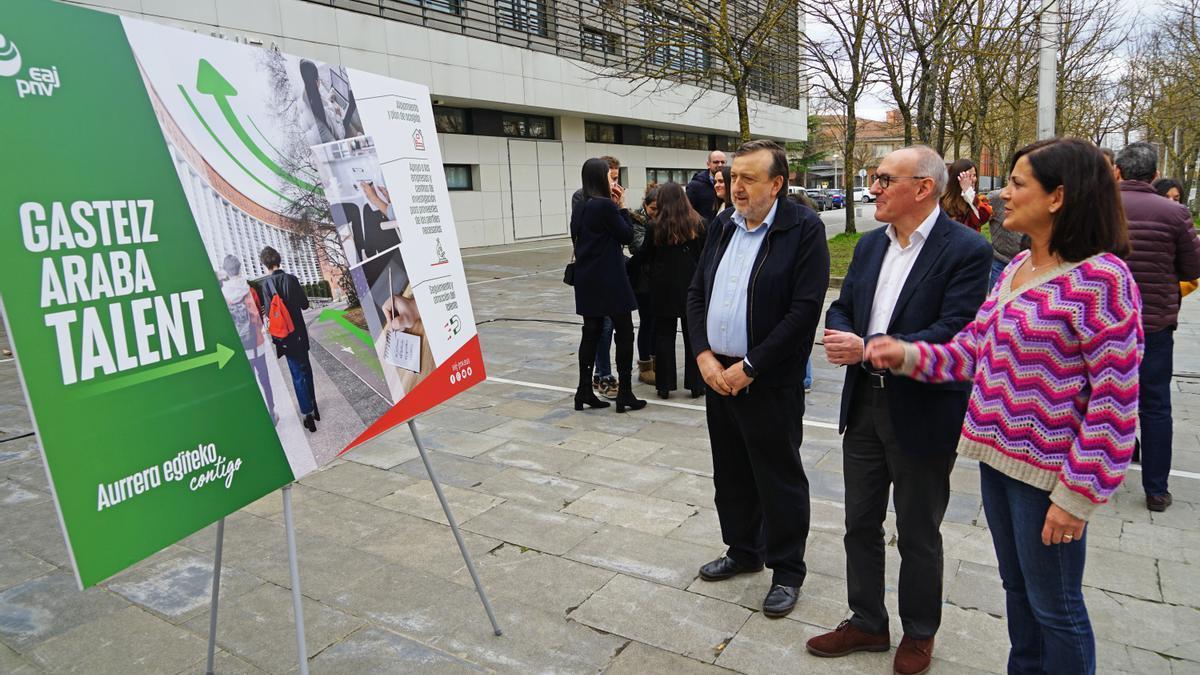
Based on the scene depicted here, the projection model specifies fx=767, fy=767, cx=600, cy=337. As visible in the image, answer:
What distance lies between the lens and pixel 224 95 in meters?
2.04

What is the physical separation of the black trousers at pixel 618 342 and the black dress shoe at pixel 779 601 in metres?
3.09

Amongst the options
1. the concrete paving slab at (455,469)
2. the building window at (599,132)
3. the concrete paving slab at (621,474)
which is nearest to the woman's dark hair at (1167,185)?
the concrete paving slab at (621,474)

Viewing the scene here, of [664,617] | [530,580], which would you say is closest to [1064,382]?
[664,617]

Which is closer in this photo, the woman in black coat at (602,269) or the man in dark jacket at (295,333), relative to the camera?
the man in dark jacket at (295,333)

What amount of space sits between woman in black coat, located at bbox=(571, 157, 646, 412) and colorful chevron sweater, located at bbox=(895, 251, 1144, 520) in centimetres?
387

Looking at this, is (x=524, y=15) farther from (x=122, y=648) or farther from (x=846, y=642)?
(x=846, y=642)

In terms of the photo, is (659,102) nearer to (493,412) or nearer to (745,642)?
(493,412)

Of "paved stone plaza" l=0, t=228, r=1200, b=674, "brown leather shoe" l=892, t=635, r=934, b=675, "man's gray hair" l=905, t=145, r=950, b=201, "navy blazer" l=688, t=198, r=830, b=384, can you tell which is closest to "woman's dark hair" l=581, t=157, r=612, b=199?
"paved stone plaza" l=0, t=228, r=1200, b=674

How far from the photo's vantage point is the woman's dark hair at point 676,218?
602cm

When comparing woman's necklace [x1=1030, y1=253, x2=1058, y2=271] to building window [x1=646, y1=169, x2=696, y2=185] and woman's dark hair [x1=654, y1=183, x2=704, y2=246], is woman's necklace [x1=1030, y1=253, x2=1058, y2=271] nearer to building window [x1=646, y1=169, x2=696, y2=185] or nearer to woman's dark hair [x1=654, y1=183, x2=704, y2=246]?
woman's dark hair [x1=654, y1=183, x2=704, y2=246]

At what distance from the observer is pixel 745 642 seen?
2887mm

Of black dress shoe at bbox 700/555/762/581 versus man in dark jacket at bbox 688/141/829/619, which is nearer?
man in dark jacket at bbox 688/141/829/619

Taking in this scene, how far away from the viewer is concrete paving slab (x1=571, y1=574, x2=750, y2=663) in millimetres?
2895

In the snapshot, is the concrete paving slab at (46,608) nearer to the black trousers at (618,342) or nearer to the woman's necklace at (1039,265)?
the black trousers at (618,342)
